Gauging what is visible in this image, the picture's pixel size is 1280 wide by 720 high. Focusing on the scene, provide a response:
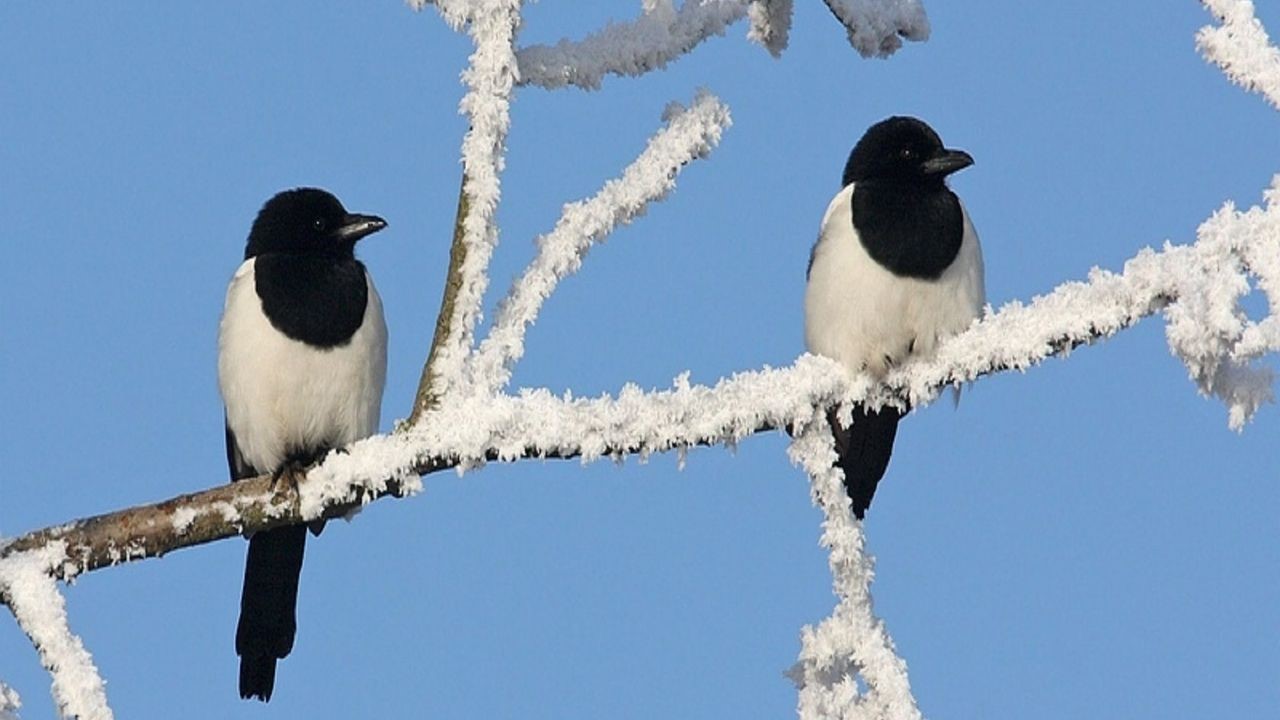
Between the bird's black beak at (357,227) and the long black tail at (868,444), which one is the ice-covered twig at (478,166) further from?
the long black tail at (868,444)

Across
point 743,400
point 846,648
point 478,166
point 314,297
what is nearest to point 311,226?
point 314,297

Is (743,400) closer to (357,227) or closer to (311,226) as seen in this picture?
(357,227)

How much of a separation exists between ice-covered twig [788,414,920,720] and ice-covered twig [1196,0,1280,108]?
2.76 ft

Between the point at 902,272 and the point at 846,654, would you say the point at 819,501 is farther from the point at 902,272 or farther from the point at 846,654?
the point at 902,272

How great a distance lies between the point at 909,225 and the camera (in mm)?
4801

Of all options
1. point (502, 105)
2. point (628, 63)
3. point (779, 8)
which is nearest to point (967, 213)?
point (779, 8)

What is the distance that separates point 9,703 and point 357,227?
2.74 meters

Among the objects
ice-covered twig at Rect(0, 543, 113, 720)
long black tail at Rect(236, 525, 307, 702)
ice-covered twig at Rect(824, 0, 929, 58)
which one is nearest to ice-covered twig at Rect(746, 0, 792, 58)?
ice-covered twig at Rect(824, 0, 929, 58)

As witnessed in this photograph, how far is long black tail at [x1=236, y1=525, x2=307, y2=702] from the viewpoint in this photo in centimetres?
490

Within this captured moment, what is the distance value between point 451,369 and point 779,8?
1311mm

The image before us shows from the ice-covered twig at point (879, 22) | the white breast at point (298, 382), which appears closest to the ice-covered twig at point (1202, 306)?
the ice-covered twig at point (879, 22)

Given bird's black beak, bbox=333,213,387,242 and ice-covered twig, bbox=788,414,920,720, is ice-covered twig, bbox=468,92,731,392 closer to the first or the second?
ice-covered twig, bbox=788,414,920,720

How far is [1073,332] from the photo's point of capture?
283 cm

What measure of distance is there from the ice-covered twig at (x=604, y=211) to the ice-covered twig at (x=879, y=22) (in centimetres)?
80
